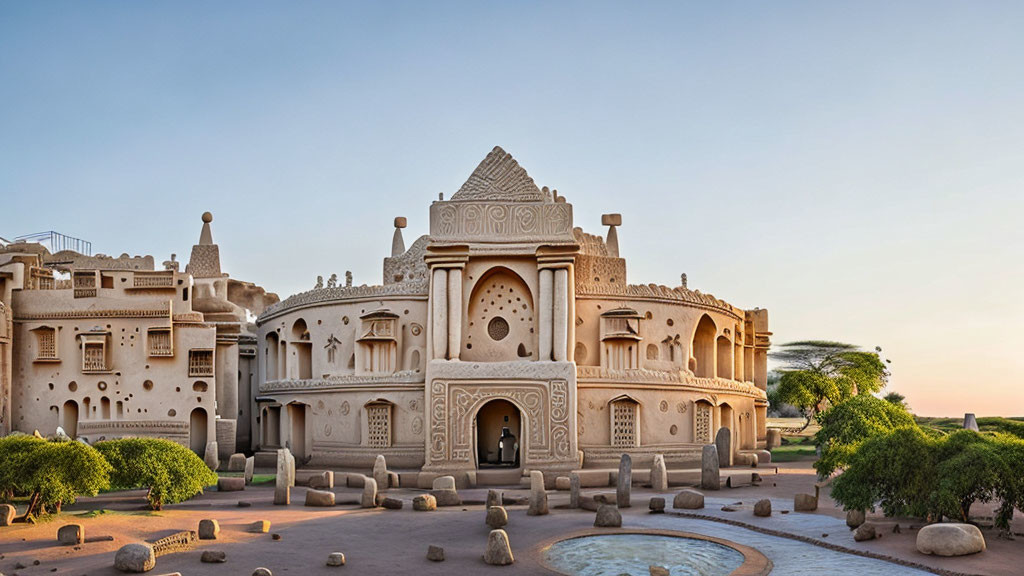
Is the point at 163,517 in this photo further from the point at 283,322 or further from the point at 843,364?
the point at 843,364

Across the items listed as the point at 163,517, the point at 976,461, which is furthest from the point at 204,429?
the point at 976,461

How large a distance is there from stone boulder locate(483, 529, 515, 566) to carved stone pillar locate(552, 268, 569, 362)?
15.6m

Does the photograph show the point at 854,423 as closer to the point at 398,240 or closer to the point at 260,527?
the point at 260,527

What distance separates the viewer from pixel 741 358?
1687 inches

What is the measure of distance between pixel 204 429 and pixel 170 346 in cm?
386

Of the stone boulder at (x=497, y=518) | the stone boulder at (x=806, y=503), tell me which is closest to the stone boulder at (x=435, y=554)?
the stone boulder at (x=497, y=518)

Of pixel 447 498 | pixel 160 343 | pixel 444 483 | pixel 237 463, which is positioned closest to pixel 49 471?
pixel 447 498

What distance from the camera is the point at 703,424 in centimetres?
3609

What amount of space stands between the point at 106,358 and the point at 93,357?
1.55 feet

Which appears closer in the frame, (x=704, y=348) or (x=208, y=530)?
(x=208, y=530)

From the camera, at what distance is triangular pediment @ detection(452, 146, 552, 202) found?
113 ft

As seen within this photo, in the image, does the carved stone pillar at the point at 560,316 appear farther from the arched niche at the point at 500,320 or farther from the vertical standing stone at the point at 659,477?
the vertical standing stone at the point at 659,477

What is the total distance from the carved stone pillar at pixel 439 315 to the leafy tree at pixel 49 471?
554 inches

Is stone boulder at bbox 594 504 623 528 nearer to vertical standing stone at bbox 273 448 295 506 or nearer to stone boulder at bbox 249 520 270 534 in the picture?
stone boulder at bbox 249 520 270 534
